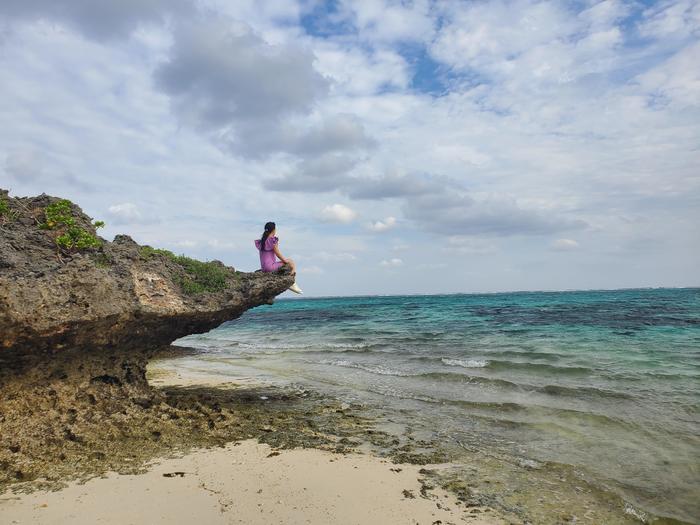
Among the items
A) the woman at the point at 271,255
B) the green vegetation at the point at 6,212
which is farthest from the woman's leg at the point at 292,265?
the green vegetation at the point at 6,212

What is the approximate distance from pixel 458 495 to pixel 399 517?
39.6 inches

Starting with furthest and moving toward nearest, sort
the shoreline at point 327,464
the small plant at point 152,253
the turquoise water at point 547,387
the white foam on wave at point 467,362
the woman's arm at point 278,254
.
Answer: the white foam on wave at point 467,362 < the woman's arm at point 278,254 < the small plant at point 152,253 < the turquoise water at point 547,387 < the shoreline at point 327,464

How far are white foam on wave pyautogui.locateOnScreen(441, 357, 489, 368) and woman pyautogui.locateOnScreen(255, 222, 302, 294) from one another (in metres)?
7.72

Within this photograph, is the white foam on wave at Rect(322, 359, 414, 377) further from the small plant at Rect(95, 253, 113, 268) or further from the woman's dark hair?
the small plant at Rect(95, 253, 113, 268)

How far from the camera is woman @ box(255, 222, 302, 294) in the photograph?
33.6 ft

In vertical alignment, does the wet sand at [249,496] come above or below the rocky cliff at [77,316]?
below

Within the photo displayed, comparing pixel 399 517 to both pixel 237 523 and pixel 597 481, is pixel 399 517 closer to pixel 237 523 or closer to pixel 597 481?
pixel 237 523

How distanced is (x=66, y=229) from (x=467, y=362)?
1288 centimetres

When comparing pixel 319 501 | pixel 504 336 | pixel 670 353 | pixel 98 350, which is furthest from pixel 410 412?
pixel 504 336

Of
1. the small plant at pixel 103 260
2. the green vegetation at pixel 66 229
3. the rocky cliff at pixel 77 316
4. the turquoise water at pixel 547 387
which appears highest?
the green vegetation at pixel 66 229

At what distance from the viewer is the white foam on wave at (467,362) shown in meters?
15.2

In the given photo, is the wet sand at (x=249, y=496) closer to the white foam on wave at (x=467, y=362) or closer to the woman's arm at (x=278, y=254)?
the woman's arm at (x=278, y=254)

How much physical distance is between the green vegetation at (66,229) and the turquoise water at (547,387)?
6916 millimetres

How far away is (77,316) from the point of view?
677 cm
